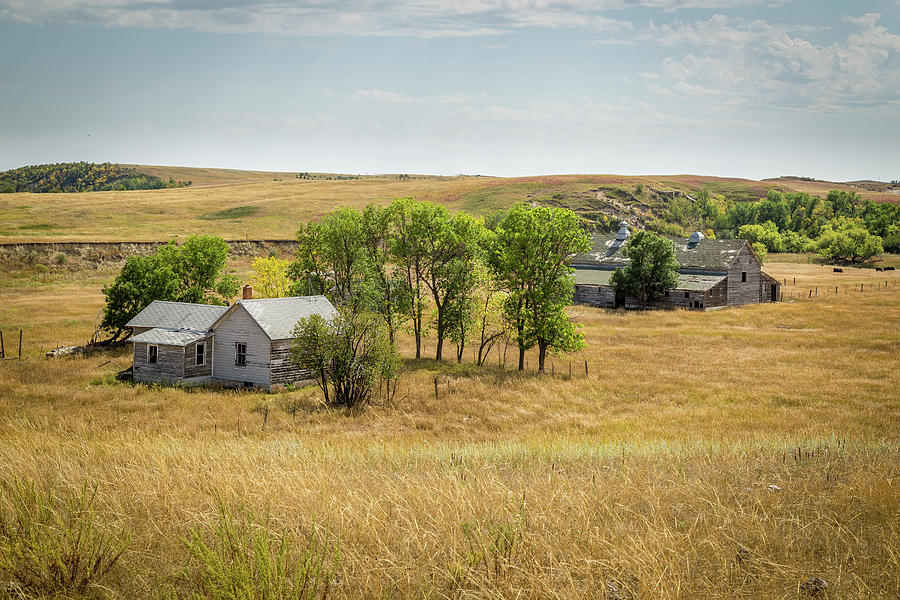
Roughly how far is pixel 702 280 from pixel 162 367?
50.8 m

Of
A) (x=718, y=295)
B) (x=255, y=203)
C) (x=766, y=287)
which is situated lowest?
(x=718, y=295)

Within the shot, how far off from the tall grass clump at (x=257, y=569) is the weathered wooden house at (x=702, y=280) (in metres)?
55.2

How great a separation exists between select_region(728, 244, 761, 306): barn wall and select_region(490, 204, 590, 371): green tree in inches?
1350

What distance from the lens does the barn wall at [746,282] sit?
61.3m

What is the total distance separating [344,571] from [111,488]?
315 cm

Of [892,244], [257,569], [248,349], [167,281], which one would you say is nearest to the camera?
[257,569]

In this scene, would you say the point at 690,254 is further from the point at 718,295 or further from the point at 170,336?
the point at 170,336

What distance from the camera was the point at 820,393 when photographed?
2545 centimetres

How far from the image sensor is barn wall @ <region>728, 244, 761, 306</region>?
201 feet

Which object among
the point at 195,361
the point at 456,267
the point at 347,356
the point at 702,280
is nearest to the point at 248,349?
the point at 195,361

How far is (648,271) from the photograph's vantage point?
57.4 m

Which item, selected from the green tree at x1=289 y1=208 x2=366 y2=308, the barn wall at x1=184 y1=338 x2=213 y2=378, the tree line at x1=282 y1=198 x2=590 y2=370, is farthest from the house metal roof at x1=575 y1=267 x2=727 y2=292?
the barn wall at x1=184 y1=338 x2=213 y2=378

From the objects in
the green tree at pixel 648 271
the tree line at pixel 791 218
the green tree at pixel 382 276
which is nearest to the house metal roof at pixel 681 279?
the green tree at pixel 648 271

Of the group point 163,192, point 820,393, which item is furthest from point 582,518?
point 163,192
